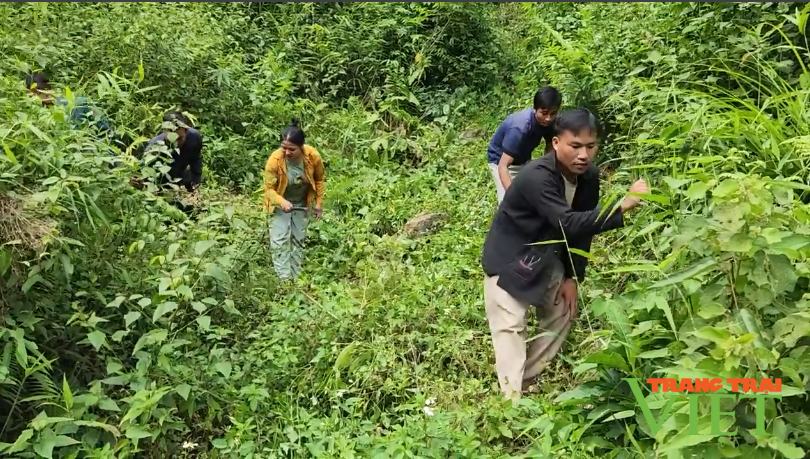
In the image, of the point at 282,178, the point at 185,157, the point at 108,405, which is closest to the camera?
the point at 108,405

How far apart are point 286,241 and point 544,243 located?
2.73 meters

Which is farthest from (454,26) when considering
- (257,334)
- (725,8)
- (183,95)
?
(257,334)

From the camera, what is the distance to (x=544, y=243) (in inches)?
122

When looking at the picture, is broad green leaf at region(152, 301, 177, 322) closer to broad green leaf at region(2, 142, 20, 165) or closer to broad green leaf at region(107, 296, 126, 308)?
broad green leaf at region(107, 296, 126, 308)

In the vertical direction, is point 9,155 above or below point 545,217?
above

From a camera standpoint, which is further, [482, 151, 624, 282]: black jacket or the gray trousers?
the gray trousers

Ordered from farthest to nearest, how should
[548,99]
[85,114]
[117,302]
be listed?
[548,99]
[85,114]
[117,302]

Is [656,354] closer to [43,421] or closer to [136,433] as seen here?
[136,433]

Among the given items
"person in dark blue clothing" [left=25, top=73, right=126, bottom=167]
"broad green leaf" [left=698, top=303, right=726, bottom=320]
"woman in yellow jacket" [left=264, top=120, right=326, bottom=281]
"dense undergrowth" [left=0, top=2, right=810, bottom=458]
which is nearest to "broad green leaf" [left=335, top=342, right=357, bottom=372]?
"dense undergrowth" [left=0, top=2, right=810, bottom=458]

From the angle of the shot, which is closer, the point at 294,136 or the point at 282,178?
→ the point at 294,136

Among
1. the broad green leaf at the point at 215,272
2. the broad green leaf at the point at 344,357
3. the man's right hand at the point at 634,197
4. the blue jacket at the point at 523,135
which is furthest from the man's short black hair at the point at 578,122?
the broad green leaf at the point at 215,272

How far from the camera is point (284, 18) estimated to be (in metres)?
10.1

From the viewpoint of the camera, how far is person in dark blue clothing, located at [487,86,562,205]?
14.2 ft

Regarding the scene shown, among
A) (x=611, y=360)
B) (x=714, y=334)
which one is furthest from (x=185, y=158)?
(x=714, y=334)
